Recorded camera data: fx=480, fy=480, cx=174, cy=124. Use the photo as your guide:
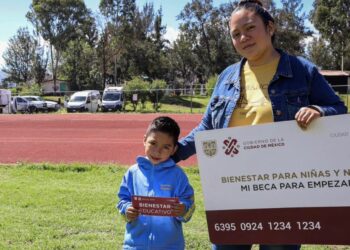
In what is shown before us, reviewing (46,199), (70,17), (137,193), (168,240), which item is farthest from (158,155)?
(70,17)

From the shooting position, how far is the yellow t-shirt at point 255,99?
2.71 metres

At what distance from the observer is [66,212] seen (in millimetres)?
6156

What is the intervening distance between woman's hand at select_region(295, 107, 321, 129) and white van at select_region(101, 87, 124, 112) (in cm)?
3439

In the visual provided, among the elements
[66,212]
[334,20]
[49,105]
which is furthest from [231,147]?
[334,20]

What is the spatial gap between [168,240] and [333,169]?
3.60 feet

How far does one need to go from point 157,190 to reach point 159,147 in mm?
280

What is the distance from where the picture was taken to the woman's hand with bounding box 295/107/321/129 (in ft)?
8.05

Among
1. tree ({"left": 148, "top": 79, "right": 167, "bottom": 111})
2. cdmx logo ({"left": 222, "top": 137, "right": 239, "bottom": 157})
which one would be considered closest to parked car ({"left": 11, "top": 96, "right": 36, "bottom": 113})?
tree ({"left": 148, "top": 79, "right": 167, "bottom": 111})

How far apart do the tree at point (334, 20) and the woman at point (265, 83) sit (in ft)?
162

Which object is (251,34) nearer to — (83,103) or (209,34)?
(83,103)

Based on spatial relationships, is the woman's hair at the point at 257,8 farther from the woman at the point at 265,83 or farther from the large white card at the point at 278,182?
the large white card at the point at 278,182

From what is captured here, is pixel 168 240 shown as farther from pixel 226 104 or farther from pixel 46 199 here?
pixel 46 199

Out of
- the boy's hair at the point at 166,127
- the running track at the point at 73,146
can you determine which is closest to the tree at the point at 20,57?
the running track at the point at 73,146

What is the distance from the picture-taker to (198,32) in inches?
2665
